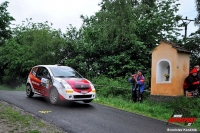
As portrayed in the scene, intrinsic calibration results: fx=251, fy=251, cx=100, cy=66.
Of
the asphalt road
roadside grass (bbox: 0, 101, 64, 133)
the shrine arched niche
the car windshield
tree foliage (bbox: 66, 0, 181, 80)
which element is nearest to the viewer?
roadside grass (bbox: 0, 101, 64, 133)

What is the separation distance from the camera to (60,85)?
10.6 metres

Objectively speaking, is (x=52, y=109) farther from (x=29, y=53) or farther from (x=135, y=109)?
(x=29, y=53)

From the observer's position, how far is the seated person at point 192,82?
11.6 meters

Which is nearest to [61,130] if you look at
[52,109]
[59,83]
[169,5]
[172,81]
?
[52,109]

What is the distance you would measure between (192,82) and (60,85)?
20.2 ft

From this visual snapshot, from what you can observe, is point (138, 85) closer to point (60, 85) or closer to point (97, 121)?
point (60, 85)

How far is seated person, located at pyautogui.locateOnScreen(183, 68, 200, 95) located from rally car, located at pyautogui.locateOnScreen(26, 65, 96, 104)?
450 centimetres

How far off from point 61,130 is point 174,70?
24.0 feet

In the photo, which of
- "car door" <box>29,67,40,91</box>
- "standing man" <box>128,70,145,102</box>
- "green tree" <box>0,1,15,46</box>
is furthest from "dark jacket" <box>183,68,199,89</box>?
"green tree" <box>0,1,15,46</box>

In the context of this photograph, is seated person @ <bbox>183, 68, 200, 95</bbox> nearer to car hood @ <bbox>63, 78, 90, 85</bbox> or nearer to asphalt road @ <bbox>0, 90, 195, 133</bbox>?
asphalt road @ <bbox>0, 90, 195, 133</bbox>

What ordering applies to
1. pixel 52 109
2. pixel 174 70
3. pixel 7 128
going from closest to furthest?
pixel 7 128 → pixel 52 109 → pixel 174 70

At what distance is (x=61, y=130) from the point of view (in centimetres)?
666

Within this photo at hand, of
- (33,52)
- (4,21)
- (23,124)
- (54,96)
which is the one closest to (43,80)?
(54,96)

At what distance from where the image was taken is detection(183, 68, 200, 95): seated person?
37.9ft
